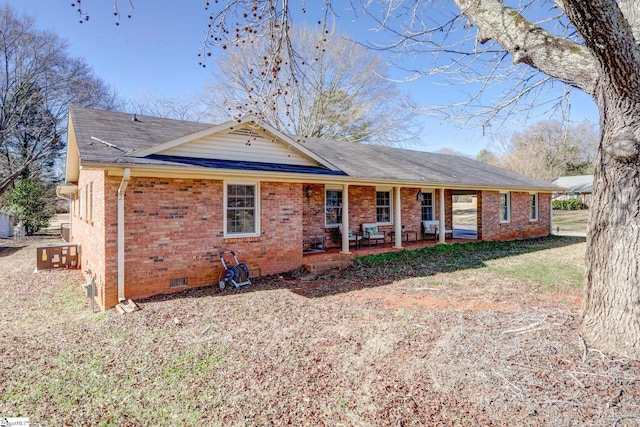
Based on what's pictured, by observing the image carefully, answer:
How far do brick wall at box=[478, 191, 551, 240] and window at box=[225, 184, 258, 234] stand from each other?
10.3 meters

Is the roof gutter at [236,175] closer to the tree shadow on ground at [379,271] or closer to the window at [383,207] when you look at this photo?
the window at [383,207]

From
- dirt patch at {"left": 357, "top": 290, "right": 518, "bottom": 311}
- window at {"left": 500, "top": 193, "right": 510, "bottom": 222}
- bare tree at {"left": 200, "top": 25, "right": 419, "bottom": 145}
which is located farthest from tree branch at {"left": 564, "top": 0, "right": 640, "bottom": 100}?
bare tree at {"left": 200, "top": 25, "right": 419, "bottom": 145}

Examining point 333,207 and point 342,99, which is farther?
point 342,99

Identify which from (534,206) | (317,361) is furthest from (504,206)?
(317,361)

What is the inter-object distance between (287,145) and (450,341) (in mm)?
6207

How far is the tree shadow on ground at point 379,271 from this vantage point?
7.61 m

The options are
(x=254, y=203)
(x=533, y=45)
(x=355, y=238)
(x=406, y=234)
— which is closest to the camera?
(x=533, y=45)

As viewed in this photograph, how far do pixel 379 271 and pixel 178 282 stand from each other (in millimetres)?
5088

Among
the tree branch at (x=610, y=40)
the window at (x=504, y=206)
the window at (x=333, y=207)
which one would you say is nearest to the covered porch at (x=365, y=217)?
the window at (x=333, y=207)

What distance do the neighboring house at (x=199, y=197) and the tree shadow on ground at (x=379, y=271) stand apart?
1.51 ft

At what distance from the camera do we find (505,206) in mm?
16141

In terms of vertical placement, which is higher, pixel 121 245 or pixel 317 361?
pixel 121 245

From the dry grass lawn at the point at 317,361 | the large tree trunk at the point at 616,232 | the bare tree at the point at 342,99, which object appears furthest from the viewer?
the bare tree at the point at 342,99

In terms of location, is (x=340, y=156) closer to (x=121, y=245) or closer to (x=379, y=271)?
(x=379, y=271)
